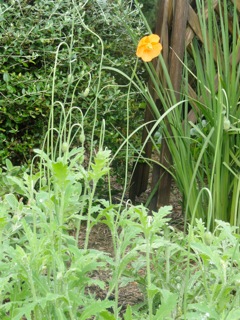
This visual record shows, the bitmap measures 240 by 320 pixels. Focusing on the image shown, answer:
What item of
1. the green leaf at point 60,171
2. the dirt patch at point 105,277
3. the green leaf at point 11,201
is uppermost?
the green leaf at point 60,171

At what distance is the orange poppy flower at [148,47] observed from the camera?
7.66ft

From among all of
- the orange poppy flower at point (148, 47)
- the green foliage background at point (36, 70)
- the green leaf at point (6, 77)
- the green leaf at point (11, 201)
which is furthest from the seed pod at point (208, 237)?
the green leaf at point (6, 77)

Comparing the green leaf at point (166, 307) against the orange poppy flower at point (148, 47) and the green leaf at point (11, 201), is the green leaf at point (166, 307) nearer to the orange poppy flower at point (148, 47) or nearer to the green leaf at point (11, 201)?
the green leaf at point (11, 201)

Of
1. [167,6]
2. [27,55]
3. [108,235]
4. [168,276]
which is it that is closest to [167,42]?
[167,6]

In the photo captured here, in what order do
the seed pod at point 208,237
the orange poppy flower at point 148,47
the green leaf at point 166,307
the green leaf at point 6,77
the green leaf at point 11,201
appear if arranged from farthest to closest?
1. the green leaf at point 6,77
2. the orange poppy flower at point 148,47
3. the green leaf at point 11,201
4. the seed pod at point 208,237
5. the green leaf at point 166,307

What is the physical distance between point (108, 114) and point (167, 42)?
2.13ft

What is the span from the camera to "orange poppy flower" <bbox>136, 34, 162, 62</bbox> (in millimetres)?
2336

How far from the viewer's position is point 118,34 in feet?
14.3

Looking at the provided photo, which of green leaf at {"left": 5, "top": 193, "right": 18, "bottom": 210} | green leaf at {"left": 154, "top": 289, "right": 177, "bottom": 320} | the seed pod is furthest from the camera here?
green leaf at {"left": 5, "top": 193, "right": 18, "bottom": 210}

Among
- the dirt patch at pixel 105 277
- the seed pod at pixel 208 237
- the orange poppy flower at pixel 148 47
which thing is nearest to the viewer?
the seed pod at pixel 208 237

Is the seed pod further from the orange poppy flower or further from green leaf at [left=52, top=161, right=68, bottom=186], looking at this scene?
the orange poppy flower

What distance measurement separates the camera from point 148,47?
2340mm

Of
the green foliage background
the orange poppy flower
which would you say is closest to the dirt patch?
the green foliage background

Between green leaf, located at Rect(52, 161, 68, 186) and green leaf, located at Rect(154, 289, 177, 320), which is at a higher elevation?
green leaf, located at Rect(52, 161, 68, 186)
